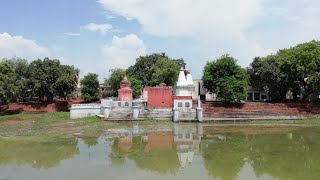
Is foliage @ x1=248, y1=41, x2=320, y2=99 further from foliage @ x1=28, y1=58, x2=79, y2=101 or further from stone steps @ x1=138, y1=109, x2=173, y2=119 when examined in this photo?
foliage @ x1=28, y1=58, x2=79, y2=101

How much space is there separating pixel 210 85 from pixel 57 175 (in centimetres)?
3368

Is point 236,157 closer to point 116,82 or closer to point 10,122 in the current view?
point 10,122

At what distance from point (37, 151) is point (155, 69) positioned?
40.2 m

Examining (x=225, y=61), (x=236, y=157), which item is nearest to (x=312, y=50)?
(x=225, y=61)

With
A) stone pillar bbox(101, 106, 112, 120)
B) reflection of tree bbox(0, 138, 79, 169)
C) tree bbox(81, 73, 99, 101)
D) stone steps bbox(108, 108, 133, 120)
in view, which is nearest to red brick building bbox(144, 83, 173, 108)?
stone steps bbox(108, 108, 133, 120)

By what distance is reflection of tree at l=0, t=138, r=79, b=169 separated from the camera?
70.8 ft

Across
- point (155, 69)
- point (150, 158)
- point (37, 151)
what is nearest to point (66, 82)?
point (155, 69)

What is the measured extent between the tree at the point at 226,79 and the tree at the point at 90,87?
51.2 ft

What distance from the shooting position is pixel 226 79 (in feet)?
155

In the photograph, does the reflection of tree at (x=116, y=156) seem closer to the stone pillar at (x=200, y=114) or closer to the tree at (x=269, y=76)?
the stone pillar at (x=200, y=114)

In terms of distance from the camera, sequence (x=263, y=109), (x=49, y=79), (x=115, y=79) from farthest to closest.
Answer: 1. (x=115, y=79)
2. (x=49, y=79)
3. (x=263, y=109)

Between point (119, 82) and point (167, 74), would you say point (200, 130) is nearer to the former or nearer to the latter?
point (167, 74)

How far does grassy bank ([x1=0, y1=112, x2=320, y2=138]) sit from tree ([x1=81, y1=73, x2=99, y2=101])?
8.55 meters

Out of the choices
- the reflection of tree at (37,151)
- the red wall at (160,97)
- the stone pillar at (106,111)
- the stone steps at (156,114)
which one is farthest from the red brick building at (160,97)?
the reflection of tree at (37,151)
